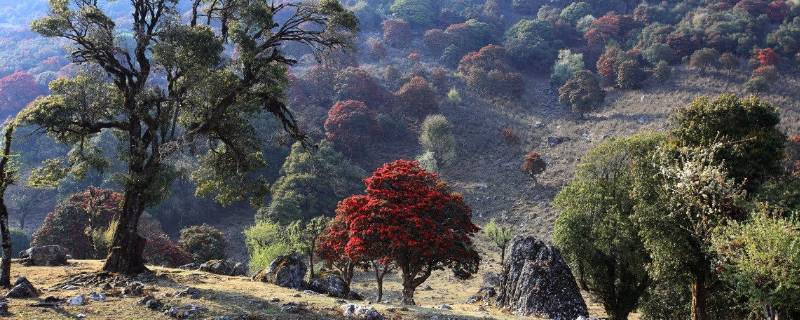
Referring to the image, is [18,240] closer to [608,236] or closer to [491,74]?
[608,236]

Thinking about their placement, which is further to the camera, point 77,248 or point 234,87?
point 77,248

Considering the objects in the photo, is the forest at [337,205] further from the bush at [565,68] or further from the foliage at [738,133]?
the bush at [565,68]

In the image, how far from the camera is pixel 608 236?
25.4 meters

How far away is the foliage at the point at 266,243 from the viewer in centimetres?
3853

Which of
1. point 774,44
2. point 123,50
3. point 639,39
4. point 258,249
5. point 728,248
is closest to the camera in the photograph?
point 728,248

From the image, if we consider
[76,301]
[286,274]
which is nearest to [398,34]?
[286,274]

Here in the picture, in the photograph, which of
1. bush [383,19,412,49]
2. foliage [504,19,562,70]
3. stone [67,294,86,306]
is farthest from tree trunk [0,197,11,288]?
bush [383,19,412,49]

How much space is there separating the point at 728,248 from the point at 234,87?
1601 centimetres

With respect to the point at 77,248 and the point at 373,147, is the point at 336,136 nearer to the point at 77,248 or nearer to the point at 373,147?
the point at 373,147

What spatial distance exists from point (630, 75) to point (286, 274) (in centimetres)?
6950

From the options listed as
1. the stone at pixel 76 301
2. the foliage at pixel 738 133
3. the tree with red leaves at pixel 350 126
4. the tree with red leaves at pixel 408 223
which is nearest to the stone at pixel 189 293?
the stone at pixel 76 301

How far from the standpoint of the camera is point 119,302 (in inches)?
591

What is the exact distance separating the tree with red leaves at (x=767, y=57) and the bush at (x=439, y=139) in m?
44.0

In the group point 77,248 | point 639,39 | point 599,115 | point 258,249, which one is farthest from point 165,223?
point 639,39
